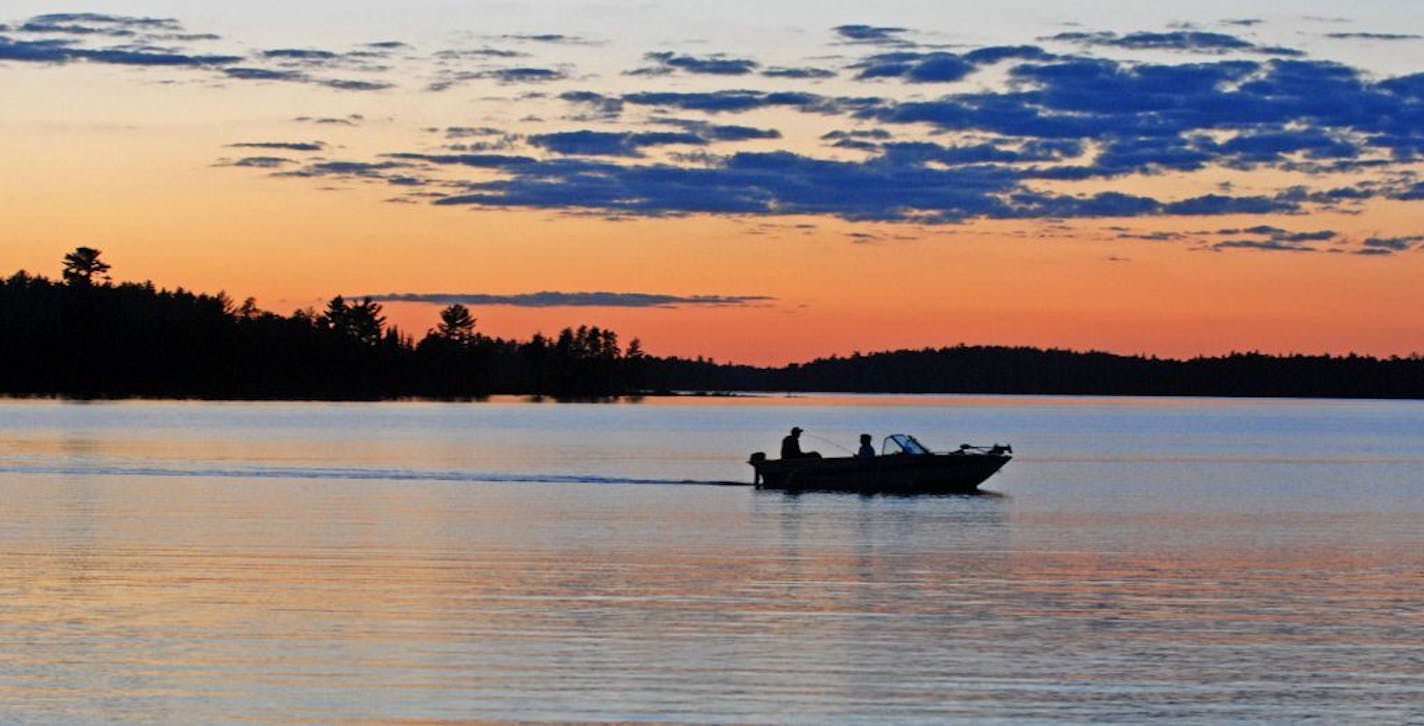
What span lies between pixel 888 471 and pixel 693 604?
29935 mm

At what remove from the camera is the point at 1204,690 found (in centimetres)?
2244

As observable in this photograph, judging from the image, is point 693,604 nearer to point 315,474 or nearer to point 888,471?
point 888,471

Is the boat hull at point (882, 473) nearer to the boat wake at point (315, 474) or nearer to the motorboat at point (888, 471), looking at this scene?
the motorboat at point (888, 471)

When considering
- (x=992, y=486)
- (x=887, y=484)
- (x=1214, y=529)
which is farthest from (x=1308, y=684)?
(x=992, y=486)

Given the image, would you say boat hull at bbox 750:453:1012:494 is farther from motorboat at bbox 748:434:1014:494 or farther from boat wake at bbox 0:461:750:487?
boat wake at bbox 0:461:750:487

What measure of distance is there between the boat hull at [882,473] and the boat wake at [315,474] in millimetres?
6456

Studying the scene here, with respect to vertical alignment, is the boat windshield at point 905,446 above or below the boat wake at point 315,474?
above

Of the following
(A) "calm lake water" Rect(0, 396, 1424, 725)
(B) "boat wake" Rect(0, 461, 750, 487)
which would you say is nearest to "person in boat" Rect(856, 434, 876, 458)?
(A) "calm lake water" Rect(0, 396, 1424, 725)

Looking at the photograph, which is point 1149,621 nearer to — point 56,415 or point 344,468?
point 344,468

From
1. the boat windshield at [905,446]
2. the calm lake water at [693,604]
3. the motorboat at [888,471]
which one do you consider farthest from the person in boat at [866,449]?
the calm lake water at [693,604]

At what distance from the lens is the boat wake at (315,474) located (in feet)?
228

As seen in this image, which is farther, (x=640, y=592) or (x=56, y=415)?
(x=56, y=415)

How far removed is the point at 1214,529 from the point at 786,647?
86.9 feet

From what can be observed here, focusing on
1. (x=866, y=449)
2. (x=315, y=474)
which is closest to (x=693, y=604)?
(x=866, y=449)
